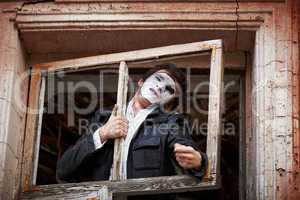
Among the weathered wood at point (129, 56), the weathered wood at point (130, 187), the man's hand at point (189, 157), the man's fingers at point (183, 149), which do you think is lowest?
the weathered wood at point (130, 187)

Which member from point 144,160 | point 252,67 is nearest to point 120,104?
point 144,160

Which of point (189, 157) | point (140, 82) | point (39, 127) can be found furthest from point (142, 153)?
point (39, 127)

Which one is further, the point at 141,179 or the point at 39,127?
the point at 39,127

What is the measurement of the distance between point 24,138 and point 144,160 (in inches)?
25.4

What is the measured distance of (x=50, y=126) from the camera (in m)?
5.68

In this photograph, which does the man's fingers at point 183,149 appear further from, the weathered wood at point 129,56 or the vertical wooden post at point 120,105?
the weathered wood at point 129,56

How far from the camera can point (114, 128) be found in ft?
15.6

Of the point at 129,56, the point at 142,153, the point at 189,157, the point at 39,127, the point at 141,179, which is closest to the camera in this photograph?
the point at 189,157

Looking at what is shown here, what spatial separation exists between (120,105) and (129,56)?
25 centimetres

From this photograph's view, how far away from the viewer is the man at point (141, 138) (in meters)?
4.71

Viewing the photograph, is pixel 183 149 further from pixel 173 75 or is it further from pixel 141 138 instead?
pixel 173 75

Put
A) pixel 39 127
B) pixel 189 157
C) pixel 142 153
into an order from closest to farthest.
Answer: pixel 189 157 < pixel 142 153 < pixel 39 127

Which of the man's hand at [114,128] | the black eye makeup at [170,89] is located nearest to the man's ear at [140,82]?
the black eye makeup at [170,89]

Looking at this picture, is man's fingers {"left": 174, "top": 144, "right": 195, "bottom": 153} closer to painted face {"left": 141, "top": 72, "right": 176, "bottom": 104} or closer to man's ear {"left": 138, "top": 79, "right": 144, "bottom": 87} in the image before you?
painted face {"left": 141, "top": 72, "right": 176, "bottom": 104}
